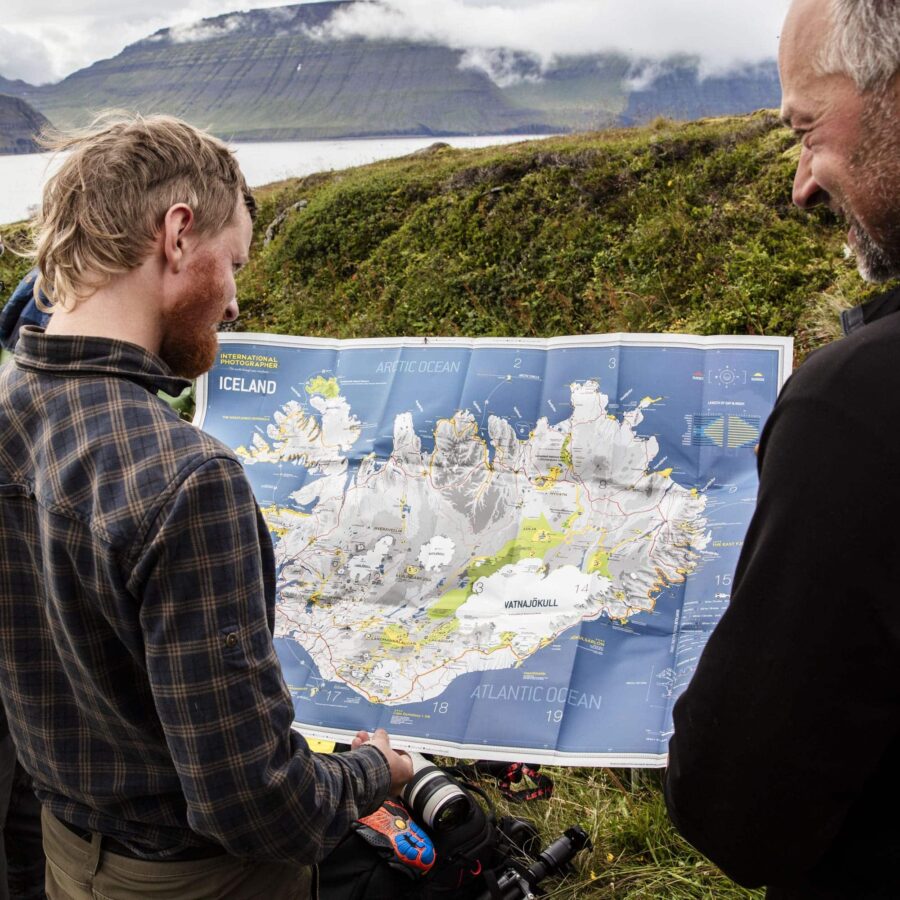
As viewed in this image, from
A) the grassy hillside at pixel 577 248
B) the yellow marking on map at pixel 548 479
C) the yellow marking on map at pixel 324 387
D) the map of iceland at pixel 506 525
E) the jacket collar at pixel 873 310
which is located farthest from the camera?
the grassy hillside at pixel 577 248

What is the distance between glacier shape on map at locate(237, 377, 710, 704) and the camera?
2.88 meters

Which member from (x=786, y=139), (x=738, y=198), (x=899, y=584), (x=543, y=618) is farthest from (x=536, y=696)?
(x=786, y=139)

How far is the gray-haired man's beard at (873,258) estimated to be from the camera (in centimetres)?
129

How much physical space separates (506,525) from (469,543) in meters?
0.15

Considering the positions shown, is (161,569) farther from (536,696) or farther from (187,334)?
(536,696)

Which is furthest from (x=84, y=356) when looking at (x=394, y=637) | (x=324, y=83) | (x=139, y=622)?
(x=324, y=83)

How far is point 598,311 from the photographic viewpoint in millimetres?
5746

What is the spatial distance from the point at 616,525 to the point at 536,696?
2.16ft

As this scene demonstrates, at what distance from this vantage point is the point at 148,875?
5.24 ft

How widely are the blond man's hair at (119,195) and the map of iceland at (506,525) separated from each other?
5.57ft

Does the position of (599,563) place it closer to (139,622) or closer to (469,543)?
(469,543)

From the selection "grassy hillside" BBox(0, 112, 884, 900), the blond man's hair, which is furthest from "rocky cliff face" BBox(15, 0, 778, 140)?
the blond man's hair

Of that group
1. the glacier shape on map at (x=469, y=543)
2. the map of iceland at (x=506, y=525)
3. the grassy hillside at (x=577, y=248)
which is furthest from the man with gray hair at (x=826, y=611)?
the grassy hillside at (x=577, y=248)

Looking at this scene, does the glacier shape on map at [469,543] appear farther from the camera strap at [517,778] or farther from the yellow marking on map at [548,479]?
the camera strap at [517,778]
